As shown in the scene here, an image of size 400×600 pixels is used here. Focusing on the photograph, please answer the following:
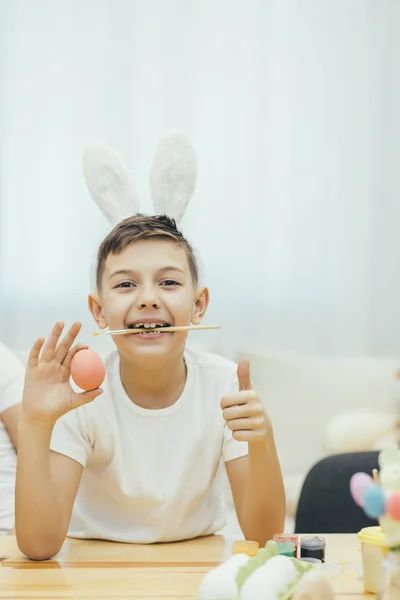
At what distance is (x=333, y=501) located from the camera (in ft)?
4.76

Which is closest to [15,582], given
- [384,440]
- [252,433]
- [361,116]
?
[252,433]

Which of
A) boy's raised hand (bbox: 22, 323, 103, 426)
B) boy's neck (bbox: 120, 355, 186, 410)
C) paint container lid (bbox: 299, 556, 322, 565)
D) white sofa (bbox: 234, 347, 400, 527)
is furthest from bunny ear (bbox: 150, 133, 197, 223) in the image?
white sofa (bbox: 234, 347, 400, 527)

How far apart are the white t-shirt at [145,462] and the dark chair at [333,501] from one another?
0.16 metres

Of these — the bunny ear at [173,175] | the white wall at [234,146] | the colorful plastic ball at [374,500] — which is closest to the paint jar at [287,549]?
the colorful plastic ball at [374,500]

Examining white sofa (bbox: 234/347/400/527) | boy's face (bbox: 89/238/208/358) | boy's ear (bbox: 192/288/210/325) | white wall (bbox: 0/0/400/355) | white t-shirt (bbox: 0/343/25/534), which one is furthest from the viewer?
white wall (bbox: 0/0/400/355)

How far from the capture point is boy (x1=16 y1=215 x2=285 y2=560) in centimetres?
125

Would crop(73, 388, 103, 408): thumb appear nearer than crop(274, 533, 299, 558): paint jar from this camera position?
No

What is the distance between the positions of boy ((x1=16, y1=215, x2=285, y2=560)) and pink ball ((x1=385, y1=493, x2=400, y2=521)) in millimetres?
465

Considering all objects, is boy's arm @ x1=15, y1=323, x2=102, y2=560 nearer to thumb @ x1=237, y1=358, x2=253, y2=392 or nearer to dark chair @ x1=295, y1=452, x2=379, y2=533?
thumb @ x1=237, y1=358, x2=253, y2=392

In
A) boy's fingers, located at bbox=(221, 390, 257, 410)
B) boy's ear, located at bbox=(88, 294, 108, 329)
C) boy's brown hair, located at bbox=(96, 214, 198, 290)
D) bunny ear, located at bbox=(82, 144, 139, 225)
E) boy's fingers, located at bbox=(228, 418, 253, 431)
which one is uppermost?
bunny ear, located at bbox=(82, 144, 139, 225)

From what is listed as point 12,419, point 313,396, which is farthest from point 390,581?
point 313,396

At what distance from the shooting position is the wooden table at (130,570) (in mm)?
1000

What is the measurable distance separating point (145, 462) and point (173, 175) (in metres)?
0.54

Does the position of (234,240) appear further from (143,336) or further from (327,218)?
(143,336)
